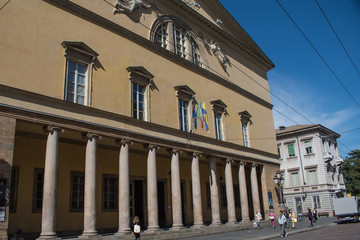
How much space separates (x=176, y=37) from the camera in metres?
23.7

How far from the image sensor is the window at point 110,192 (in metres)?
19.5

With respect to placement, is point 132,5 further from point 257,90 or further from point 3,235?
point 257,90

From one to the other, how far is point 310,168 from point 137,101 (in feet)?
117

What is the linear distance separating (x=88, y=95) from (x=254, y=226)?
15618 mm

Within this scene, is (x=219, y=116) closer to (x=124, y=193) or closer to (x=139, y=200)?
(x=139, y=200)

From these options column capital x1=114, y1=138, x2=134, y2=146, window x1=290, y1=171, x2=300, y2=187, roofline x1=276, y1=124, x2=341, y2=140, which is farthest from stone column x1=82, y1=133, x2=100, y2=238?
window x1=290, y1=171, x2=300, y2=187

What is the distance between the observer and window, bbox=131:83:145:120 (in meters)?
18.4

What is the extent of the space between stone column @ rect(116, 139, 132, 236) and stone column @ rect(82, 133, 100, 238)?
156cm

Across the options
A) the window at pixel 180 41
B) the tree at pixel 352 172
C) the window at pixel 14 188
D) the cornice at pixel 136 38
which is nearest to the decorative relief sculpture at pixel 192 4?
the window at pixel 180 41

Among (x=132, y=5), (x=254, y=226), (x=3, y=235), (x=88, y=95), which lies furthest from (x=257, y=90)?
(x=3, y=235)

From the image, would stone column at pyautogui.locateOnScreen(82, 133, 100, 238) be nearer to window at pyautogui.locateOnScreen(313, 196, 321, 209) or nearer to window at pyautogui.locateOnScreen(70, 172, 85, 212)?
window at pyautogui.locateOnScreen(70, 172, 85, 212)

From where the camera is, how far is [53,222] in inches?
516

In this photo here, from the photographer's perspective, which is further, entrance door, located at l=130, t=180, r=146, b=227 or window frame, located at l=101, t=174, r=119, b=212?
entrance door, located at l=130, t=180, r=146, b=227

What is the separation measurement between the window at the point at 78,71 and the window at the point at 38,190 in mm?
4292
